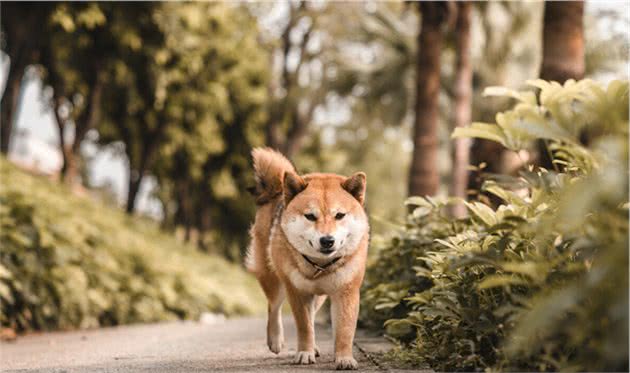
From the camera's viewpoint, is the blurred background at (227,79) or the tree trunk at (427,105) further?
the blurred background at (227,79)

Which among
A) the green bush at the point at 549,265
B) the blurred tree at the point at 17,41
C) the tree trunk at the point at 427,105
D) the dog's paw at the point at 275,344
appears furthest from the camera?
the blurred tree at the point at 17,41

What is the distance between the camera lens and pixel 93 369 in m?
5.97

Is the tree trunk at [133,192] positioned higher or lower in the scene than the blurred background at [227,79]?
lower

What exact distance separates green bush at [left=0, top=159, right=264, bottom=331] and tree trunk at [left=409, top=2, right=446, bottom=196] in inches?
214

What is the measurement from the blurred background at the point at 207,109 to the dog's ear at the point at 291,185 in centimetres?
316

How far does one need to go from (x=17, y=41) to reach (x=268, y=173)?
46.3 ft

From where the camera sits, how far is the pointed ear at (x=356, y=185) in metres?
6.16

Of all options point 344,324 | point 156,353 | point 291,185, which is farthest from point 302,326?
point 156,353

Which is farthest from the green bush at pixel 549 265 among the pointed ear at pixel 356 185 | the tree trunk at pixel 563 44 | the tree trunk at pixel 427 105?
the tree trunk at pixel 427 105

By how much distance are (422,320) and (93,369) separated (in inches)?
97.4

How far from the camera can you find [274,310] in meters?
6.91

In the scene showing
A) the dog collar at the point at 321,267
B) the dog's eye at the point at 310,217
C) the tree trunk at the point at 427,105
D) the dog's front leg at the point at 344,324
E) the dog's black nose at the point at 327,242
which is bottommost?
the dog's front leg at the point at 344,324

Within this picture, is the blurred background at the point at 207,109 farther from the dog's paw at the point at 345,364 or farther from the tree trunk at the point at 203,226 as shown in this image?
the dog's paw at the point at 345,364

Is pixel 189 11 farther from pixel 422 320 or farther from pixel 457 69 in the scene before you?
pixel 422 320
